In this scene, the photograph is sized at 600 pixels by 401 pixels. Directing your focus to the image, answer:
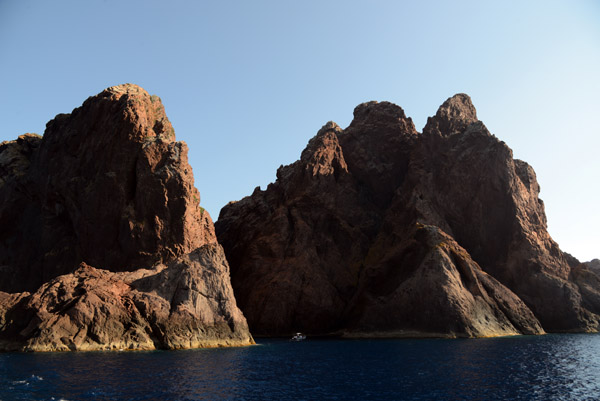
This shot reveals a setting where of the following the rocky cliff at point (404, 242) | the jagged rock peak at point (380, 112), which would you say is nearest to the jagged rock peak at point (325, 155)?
the rocky cliff at point (404, 242)

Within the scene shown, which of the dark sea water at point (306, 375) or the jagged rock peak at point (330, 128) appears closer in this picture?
the dark sea water at point (306, 375)

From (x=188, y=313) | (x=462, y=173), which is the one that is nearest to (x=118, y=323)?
(x=188, y=313)

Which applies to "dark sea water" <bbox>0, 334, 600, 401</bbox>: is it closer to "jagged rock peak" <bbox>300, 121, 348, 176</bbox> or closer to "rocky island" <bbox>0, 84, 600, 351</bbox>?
"rocky island" <bbox>0, 84, 600, 351</bbox>

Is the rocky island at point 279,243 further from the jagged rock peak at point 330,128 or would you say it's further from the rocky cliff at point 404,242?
the jagged rock peak at point 330,128

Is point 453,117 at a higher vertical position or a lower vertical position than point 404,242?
higher

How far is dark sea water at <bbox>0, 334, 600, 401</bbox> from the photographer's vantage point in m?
32.8

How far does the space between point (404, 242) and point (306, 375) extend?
6528 centimetres

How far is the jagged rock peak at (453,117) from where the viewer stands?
426 ft

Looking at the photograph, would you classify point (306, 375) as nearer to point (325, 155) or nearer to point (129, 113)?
point (129, 113)

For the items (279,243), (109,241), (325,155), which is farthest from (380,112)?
(109,241)

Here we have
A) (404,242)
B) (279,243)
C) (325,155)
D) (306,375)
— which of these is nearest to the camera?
(306,375)

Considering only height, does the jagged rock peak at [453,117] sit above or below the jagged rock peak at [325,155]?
above

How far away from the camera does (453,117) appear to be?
134m

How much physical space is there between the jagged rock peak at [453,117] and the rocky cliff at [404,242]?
1.42 feet
